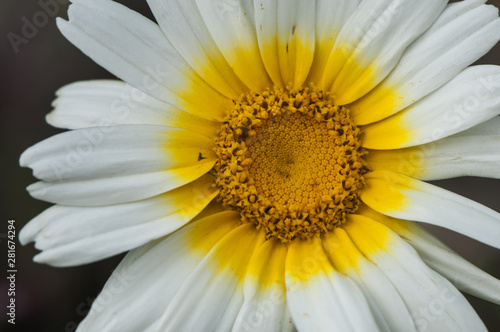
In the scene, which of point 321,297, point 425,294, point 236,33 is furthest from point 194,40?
point 425,294

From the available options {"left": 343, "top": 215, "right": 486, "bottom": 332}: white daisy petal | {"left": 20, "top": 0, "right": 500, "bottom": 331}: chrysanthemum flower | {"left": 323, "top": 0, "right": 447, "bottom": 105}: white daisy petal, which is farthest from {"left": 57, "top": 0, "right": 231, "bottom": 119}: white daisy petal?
{"left": 343, "top": 215, "right": 486, "bottom": 332}: white daisy petal

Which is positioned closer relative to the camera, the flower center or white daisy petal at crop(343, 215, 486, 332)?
white daisy petal at crop(343, 215, 486, 332)

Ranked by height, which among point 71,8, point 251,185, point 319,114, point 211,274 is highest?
point 71,8

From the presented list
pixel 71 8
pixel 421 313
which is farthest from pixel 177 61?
pixel 421 313

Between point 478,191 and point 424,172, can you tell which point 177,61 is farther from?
point 478,191

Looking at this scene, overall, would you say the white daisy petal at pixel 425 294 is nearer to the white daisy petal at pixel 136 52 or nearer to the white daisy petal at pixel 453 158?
the white daisy petal at pixel 453 158

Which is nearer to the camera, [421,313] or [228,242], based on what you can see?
[421,313]

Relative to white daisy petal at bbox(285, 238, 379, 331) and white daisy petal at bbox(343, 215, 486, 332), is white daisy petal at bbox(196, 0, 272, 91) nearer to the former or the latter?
white daisy petal at bbox(285, 238, 379, 331)
